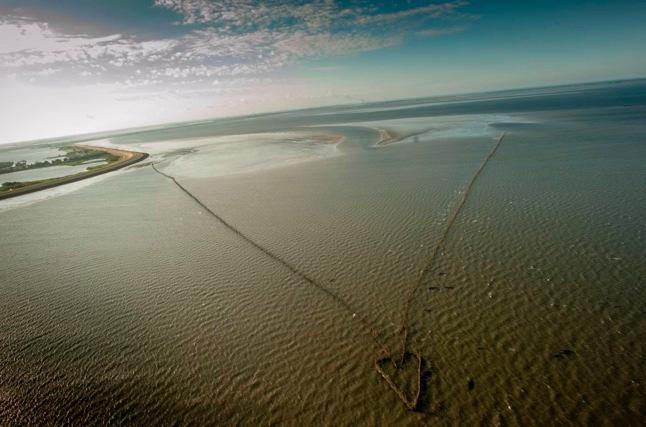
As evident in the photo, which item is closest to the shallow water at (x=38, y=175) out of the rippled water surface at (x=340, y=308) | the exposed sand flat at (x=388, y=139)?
the rippled water surface at (x=340, y=308)

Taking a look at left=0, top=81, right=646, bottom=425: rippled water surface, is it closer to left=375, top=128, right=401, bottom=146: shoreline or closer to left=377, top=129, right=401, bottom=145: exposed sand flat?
left=375, top=128, right=401, bottom=146: shoreline

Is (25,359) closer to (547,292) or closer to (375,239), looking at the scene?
(375,239)

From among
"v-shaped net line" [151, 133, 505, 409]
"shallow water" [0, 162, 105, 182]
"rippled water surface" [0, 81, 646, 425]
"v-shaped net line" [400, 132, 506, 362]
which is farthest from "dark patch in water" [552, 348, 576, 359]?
"shallow water" [0, 162, 105, 182]

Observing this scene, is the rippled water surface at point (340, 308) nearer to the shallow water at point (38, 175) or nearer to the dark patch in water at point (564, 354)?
the dark patch in water at point (564, 354)

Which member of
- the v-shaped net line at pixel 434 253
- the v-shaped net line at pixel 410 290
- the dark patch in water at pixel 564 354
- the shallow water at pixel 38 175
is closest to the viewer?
the dark patch in water at pixel 564 354

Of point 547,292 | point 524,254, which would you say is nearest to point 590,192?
point 524,254

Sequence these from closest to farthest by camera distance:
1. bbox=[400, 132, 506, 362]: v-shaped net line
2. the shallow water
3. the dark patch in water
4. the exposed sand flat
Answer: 1. the dark patch in water
2. bbox=[400, 132, 506, 362]: v-shaped net line
3. the shallow water
4. the exposed sand flat

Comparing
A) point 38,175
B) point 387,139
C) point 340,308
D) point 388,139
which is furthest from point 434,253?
point 38,175

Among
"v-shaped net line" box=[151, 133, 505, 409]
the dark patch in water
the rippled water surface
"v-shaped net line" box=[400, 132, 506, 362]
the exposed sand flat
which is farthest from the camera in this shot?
the exposed sand flat
